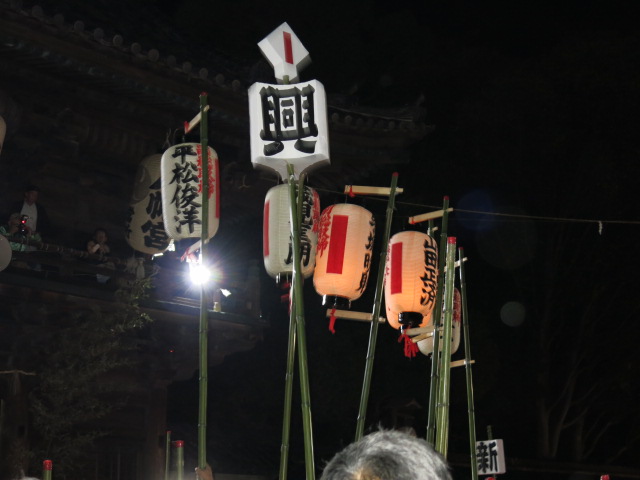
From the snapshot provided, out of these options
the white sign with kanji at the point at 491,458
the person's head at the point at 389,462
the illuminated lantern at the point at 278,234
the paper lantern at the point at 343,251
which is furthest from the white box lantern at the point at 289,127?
the white sign with kanji at the point at 491,458

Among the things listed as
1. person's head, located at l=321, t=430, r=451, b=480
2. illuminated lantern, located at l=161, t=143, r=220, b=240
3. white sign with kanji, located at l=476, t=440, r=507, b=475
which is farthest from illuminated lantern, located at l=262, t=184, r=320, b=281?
white sign with kanji, located at l=476, t=440, r=507, b=475

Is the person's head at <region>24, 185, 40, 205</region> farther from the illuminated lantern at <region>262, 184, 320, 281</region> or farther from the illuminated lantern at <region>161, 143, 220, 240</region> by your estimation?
the illuminated lantern at <region>262, 184, 320, 281</region>

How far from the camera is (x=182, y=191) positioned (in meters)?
8.60

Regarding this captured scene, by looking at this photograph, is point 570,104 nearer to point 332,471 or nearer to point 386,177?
point 386,177

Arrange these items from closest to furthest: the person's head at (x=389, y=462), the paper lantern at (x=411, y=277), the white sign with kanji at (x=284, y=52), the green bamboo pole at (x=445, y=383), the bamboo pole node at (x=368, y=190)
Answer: the person's head at (x=389, y=462) < the green bamboo pole at (x=445, y=383) < the white sign with kanji at (x=284, y=52) < the bamboo pole node at (x=368, y=190) < the paper lantern at (x=411, y=277)

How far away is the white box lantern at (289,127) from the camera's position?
19.2 feet

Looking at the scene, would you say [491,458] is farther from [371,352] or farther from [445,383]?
[445,383]

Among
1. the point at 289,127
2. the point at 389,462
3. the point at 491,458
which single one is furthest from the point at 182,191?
the point at 491,458

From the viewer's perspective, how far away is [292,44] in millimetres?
6090

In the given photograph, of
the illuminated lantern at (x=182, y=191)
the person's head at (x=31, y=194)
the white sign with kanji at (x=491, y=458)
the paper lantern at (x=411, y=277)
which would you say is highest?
the person's head at (x=31, y=194)

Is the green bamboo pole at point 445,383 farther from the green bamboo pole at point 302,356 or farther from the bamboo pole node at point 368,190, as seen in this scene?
the bamboo pole node at point 368,190

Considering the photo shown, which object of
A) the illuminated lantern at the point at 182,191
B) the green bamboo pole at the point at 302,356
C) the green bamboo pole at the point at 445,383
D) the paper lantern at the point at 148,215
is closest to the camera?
the green bamboo pole at the point at 302,356

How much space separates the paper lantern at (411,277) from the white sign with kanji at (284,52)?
10.4 ft

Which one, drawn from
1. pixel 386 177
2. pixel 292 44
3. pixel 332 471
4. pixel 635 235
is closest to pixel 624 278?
pixel 635 235
